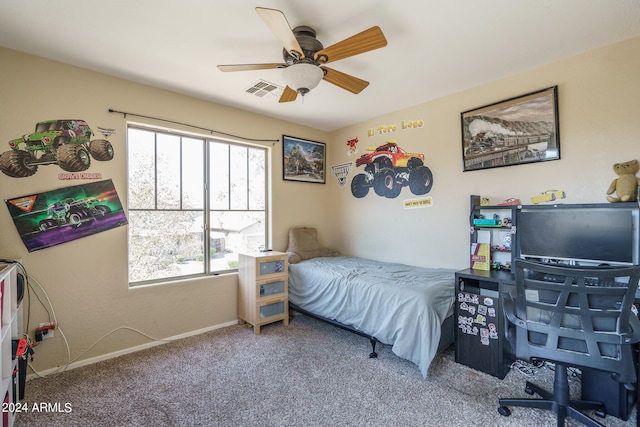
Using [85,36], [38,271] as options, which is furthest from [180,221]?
[85,36]

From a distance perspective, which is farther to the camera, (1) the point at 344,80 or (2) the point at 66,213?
(2) the point at 66,213

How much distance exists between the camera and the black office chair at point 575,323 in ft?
4.63

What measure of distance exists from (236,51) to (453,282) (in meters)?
2.76

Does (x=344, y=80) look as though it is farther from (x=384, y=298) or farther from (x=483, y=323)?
(x=483, y=323)

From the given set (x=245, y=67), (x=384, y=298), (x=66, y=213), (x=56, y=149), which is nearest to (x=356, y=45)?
(x=245, y=67)

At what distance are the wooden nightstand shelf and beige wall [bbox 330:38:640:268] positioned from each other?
1.36m

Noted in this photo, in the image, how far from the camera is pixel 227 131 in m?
3.41

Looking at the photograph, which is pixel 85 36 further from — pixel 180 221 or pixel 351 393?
pixel 351 393

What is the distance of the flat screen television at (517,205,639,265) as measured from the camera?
6.63ft

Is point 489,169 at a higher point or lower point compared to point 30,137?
lower

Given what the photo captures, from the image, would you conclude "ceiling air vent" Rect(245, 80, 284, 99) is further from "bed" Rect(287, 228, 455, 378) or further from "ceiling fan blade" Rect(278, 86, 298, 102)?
"bed" Rect(287, 228, 455, 378)

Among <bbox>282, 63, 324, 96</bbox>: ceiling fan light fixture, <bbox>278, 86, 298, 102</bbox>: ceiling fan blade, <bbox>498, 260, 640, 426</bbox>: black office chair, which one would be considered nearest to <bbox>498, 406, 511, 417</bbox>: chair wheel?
<bbox>498, 260, 640, 426</bbox>: black office chair

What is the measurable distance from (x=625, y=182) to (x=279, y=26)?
264 centimetres

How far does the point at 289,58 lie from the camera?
2021 mm
